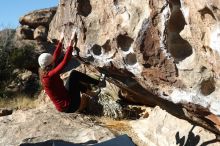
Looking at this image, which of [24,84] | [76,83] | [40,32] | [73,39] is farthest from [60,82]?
[40,32]

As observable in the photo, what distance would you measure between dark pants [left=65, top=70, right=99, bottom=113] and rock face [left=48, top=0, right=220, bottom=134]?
124 cm

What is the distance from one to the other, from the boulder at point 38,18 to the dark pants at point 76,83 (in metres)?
13.0

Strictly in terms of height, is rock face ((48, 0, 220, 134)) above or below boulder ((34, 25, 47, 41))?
below

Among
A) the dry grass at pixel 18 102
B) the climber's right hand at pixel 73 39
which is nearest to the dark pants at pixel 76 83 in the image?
the climber's right hand at pixel 73 39

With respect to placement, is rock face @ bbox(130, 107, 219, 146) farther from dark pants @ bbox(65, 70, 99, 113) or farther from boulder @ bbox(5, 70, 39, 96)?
boulder @ bbox(5, 70, 39, 96)

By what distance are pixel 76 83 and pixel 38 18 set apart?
14138 mm

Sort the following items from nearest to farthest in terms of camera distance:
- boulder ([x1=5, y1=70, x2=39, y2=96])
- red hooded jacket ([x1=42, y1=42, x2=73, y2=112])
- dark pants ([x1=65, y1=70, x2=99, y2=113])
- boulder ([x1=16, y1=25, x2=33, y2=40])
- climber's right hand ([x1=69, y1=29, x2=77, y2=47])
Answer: climber's right hand ([x1=69, y1=29, x2=77, y2=47])
red hooded jacket ([x1=42, y1=42, x2=73, y2=112])
dark pants ([x1=65, y1=70, x2=99, y2=113])
boulder ([x1=5, y1=70, x2=39, y2=96])
boulder ([x1=16, y1=25, x2=33, y2=40])

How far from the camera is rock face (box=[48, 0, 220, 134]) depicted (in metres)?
6.55

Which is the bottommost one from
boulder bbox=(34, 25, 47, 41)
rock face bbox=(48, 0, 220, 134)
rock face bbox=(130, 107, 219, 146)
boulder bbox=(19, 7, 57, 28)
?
rock face bbox=(130, 107, 219, 146)

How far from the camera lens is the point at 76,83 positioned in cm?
1035

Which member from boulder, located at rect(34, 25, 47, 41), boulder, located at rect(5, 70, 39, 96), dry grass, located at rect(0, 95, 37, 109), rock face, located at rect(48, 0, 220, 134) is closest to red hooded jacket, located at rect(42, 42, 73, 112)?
rock face, located at rect(48, 0, 220, 134)

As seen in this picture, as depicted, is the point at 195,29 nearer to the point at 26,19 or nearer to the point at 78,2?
the point at 78,2

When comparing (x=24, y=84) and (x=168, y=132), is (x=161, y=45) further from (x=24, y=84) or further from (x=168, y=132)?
(x=24, y=84)

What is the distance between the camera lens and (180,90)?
7371mm
